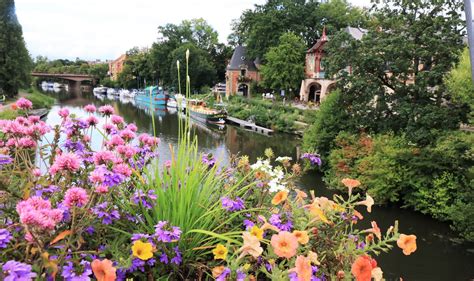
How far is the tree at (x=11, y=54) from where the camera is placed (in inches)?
1203

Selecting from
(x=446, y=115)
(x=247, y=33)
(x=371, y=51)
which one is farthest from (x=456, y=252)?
(x=247, y=33)

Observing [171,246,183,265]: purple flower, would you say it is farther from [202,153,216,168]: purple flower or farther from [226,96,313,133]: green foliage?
[226,96,313,133]: green foliage

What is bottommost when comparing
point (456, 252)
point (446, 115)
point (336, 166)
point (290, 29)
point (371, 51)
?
point (456, 252)

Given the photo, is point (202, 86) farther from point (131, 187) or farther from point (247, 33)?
point (131, 187)

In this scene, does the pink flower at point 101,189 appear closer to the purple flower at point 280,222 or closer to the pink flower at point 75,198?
the pink flower at point 75,198

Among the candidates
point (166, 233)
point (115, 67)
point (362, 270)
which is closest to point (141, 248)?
point (166, 233)

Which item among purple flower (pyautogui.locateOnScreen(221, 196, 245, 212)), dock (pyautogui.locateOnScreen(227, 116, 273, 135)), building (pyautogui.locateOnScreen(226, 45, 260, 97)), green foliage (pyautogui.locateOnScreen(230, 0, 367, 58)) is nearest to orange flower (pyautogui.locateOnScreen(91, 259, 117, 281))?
purple flower (pyautogui.locateOnScreen(221, 196, 245, 212))

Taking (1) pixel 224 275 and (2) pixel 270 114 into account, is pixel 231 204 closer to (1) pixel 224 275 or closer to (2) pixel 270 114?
(1) pixel 224 275

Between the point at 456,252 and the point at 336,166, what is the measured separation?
4.79 m

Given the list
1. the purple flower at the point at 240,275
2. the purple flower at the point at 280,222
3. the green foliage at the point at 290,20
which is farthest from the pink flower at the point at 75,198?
the green foliage at the point at 290,20

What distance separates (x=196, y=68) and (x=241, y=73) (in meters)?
6.36

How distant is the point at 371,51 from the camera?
1207 cm

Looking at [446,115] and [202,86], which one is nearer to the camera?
[446,115]

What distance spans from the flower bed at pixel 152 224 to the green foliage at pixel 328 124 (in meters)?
11.9
